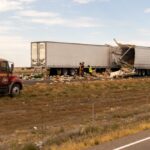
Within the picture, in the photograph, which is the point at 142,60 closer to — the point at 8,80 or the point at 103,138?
the point at 8,80

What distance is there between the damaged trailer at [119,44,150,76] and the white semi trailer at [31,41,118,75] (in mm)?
1636

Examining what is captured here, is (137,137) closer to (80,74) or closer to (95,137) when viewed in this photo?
(95,137)

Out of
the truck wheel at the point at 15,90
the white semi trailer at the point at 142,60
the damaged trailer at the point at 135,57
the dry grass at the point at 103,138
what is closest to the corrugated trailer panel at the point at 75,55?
the damaged trailer at the point at 135,57

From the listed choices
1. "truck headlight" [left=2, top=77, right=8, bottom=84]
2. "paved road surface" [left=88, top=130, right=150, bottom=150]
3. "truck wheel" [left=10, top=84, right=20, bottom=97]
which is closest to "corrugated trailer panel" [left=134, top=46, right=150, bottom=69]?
"truck wheel" [left=10, top=84, right=20, bottom=97]

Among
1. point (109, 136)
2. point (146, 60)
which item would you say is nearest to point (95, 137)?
point (109, 136)

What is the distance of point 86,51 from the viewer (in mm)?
68500

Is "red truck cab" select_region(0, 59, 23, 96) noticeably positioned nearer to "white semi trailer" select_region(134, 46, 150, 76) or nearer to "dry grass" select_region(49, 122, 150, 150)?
"dry grass" select_region(49, 122, 150, 150)

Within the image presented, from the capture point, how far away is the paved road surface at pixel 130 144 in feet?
50.0

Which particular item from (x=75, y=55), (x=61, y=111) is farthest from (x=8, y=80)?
(x=75, y=55)

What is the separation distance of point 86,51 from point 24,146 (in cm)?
5355

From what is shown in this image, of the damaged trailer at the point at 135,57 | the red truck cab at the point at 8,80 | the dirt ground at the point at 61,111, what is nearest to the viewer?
the dirt ground at the point at 61,111

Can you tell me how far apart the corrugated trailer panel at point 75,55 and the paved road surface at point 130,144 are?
44.6m

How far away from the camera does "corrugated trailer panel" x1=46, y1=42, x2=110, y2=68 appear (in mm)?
62469

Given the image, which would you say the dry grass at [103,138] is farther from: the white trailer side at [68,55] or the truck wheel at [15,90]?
the white trailer side at [68,55]
